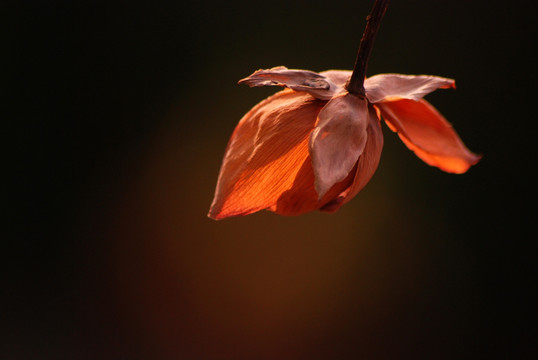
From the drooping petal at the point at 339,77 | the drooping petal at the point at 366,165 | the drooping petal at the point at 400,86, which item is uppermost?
the drooping petal at the point at 339,77

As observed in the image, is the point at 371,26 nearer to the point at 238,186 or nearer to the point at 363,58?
the point at 363,58

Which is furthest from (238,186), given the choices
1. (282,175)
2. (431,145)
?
(431,145)

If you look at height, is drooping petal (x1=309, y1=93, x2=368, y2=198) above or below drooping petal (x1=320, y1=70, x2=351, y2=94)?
below

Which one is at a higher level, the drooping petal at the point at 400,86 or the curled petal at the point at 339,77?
the curled petal at the point at 339,77

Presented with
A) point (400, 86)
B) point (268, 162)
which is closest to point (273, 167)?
point (268, 162)

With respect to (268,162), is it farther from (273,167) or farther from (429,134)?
(429,134)
